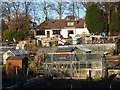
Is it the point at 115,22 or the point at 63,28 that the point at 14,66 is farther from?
the point at 63,28

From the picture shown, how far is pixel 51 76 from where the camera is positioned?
323cm

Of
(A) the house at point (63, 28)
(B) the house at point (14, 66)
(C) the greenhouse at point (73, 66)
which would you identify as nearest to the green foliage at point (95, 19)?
(A) the house at point (63, 28)

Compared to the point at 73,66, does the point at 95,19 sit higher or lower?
higher

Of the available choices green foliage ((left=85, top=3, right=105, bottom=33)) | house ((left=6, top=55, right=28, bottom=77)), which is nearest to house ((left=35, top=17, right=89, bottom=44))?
green foliage ((left=85, top=3, right=105, bottom=33))

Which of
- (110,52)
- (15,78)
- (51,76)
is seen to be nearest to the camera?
(15,78)

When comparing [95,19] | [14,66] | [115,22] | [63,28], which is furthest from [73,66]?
[63,28]

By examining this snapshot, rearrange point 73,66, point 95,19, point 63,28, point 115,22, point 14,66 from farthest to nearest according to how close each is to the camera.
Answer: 1. point 63,28
2. point 95,19
3. point 115,22
4. point 73,66
5. point 14,66

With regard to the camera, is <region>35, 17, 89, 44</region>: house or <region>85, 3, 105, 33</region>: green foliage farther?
<region>35, 17, 89, 44</region>: house

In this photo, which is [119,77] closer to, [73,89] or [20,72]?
[73,89]

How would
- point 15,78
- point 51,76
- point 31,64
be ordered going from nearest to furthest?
point 15,78
point 51,76
point 31,64

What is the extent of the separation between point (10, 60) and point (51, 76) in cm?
57

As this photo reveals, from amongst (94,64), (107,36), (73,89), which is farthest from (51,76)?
(107,36)

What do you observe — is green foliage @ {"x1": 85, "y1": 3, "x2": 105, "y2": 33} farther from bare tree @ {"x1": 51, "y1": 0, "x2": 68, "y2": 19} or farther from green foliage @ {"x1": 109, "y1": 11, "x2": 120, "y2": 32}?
bare tree @ {"x1": 51, "y1": 0, "x2": 68, "y2": 19}

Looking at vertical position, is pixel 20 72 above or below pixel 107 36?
below
